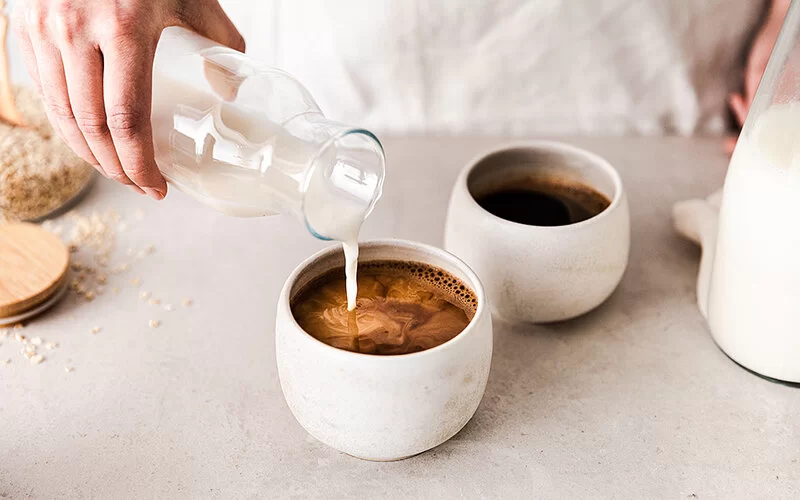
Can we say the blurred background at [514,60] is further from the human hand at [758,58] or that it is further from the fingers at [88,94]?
the fingers at [88,94]

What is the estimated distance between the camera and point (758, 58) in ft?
3.72

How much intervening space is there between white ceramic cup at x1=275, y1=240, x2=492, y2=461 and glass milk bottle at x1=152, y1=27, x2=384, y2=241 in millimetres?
86

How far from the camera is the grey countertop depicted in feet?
2.34

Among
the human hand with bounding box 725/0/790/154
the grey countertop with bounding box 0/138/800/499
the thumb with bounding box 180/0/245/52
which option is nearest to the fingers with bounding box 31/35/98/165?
the thumb with bounding box 180/0/245/52

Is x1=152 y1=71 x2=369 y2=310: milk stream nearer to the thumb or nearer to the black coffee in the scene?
the thumb

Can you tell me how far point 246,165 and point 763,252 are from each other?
45 centimetres

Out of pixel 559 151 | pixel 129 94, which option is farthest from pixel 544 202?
pixel 129 94

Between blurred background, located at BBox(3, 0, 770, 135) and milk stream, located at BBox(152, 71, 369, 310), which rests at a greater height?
milk stream, located at BBox(152, 71, 369, 310)

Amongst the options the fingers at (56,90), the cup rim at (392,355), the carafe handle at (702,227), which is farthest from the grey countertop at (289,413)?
the fingers at (56,90)

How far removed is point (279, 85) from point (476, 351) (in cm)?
27

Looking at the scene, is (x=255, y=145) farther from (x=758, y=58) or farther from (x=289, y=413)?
(x=758, y=58)

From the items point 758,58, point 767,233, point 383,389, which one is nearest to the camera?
point 383,389

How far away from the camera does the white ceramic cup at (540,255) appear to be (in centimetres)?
78

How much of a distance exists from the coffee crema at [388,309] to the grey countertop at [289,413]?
103 mm
